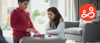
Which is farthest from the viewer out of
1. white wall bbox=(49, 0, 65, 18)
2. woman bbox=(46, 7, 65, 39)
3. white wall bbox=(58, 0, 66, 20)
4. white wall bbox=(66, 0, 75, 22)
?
white wall bbox=(66, 0, 75, 22)

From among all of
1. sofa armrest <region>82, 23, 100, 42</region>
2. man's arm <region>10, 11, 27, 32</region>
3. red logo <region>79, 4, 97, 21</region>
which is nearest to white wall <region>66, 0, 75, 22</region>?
red logo <region>79, 4, 97, 21</region>

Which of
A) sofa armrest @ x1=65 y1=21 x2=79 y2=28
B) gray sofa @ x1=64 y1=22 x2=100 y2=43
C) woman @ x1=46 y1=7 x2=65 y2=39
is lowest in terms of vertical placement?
gray sofa @ x1=64 y1=22 x2=100 y2=43

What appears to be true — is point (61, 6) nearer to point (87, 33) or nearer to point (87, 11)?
point (87, 11)

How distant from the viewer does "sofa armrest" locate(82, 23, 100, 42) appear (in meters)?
2.96

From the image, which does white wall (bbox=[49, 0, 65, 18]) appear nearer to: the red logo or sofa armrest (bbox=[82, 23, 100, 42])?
the red logo

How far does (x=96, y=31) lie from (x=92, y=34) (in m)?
0.13

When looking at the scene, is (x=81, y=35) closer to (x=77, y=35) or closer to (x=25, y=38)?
(x=77, y=35)

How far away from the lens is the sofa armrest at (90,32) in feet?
9.70

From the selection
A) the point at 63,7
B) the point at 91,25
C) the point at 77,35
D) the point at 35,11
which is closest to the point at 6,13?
the point at 35,11

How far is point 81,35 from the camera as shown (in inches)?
119

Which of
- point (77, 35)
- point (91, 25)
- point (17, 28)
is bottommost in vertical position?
point (77, 35)

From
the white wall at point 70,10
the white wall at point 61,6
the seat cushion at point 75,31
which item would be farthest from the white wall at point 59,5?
the seat cushion at point 75,31

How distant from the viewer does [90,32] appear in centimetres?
301

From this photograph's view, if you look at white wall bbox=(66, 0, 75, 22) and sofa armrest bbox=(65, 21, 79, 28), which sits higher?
white wall bbox=(66, 0, 75, 22)
